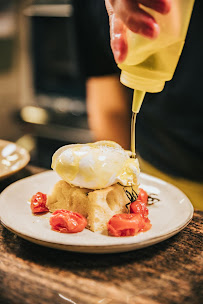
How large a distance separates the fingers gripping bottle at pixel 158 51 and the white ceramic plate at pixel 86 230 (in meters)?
0.32

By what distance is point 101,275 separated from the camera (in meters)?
0.82

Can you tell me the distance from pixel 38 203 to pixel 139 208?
0.26 m

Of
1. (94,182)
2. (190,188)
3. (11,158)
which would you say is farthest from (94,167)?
(190,188)

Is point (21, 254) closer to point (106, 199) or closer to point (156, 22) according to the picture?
point (106, 199)

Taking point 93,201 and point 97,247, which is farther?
point 93,201

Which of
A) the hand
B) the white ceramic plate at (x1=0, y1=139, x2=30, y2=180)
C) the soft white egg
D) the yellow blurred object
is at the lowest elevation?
the yellow blurred object

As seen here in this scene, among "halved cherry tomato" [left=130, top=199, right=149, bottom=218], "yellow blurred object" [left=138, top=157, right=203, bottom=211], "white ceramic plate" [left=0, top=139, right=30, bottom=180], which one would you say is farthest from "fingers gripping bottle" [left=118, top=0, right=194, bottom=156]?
"yellow blurred object" [left=138, top=157, right=203, bottom=211]

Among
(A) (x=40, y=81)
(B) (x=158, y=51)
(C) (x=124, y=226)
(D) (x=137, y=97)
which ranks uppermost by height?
(B) (x=158, y=51)

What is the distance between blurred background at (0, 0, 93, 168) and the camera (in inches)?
131

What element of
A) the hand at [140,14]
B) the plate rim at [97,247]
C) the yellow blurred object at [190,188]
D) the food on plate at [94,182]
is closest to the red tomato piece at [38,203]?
the food on plate at [94,182]

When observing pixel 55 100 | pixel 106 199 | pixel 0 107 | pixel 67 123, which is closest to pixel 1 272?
pixel 106 199

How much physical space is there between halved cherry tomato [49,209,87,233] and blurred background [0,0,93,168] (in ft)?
7.35

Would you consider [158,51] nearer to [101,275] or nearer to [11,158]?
[101,275]

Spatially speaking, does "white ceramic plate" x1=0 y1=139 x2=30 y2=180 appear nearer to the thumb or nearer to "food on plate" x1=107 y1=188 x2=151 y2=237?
"food on plate" x1=107 y1=188 x2=151 y2=237
